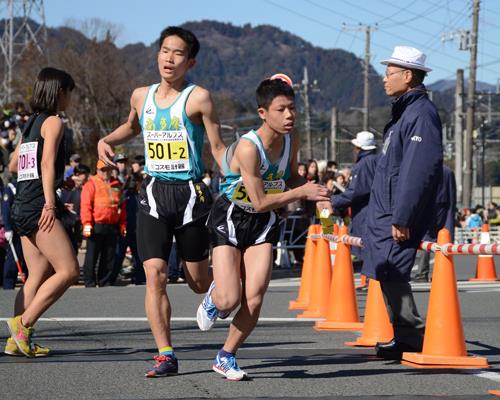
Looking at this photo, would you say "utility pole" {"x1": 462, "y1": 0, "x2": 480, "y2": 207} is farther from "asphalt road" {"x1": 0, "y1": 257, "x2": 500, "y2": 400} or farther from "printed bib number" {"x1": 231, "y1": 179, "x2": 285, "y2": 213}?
"printed bib number" {"x1": 231, "y1": 179, "x2": 285, "y2": 213}

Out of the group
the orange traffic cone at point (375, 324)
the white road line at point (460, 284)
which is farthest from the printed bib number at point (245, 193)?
the white road line at point (460, 284)

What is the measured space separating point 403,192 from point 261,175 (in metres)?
1.02

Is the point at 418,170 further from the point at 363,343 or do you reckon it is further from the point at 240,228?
the point at 363,343

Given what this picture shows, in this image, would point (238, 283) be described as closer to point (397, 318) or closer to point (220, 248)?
point (220, 248)

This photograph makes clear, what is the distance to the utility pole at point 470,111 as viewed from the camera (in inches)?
2050

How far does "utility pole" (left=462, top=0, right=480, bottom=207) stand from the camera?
2050 inches

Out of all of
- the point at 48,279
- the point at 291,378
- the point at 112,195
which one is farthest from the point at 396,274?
the point at 112,195

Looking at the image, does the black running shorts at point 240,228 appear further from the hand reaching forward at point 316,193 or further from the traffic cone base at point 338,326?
the traffic cone base at point 338,326

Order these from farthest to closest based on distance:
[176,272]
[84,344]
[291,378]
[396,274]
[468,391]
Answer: [176,272] → [84,344] → [396,274] → [291,378] → [468,391]

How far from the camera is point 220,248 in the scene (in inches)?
297

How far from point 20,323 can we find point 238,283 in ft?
6.37

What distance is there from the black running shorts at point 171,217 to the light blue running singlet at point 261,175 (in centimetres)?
21

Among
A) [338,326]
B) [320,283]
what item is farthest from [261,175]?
[320,283]

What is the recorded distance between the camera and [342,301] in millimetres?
11477
